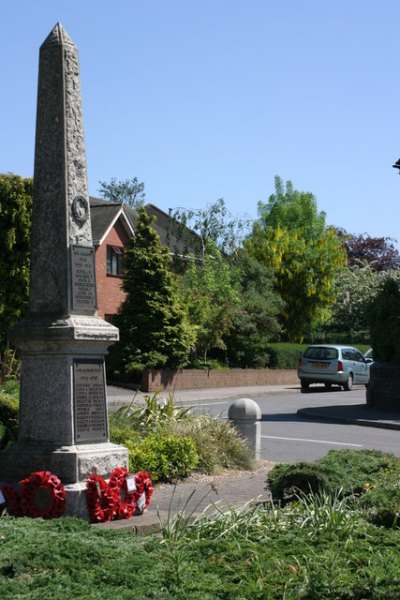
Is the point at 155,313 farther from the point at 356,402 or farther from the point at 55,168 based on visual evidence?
the point at 55,168

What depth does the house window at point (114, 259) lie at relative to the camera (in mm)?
42000

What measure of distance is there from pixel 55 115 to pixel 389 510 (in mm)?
4652

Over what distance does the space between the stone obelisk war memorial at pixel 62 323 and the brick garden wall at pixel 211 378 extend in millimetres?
22717

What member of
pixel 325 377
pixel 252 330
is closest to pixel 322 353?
pixel 325 377

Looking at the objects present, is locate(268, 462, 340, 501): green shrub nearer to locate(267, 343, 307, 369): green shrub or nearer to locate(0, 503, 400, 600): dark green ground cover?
locate(0, 503, 400, 600): dark green ground cover

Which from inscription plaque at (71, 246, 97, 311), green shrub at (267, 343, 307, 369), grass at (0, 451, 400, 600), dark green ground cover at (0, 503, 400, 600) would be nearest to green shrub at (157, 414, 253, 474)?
inscription plaque at (71, 246, 97, 311)

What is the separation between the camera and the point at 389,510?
7.58 meters

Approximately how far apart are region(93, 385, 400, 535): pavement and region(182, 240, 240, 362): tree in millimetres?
11494

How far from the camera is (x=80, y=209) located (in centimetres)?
927

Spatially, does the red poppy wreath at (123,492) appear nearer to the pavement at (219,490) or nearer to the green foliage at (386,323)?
the pavement at (219,490)

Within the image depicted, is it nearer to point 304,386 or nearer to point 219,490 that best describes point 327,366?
point 304,386

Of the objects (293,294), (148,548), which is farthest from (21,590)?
(293,294)

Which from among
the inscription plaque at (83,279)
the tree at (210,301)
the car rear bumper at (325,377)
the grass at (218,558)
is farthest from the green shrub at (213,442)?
the car rear bumper at (325,377)

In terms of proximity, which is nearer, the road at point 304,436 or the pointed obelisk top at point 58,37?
the pointed obelisk top at point 58,37
